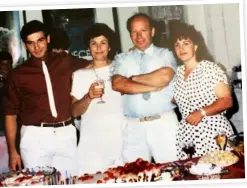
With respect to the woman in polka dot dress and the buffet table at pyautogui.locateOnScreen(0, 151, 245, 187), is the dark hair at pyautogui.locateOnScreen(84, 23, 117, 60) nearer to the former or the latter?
the woman in polka dot dress

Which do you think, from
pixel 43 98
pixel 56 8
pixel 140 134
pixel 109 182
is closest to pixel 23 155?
pixel 43 98

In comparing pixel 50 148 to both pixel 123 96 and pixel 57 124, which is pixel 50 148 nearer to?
pixel 57 124

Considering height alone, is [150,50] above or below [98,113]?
above

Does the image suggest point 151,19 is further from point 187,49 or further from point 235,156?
point 235,156

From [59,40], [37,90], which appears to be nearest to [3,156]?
[37,90]

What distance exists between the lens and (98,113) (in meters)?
2.70

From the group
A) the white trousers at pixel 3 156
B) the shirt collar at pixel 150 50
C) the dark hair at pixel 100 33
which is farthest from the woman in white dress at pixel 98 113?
the white trousers at pixel 3 156

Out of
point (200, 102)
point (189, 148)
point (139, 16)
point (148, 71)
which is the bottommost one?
point (189, 148)

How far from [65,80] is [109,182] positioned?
27.4 inches

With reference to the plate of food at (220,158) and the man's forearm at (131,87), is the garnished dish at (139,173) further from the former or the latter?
the man's forearm at (131,87)

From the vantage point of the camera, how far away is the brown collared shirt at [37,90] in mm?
2682

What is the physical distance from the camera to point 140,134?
269 cm

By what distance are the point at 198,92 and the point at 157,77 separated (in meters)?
0.27

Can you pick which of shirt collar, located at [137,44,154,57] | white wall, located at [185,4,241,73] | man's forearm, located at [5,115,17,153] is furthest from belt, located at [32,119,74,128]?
white wall, located at [185,4,241,73]
